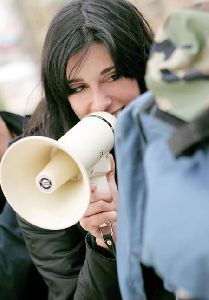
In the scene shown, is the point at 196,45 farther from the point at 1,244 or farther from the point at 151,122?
the point at 1,244

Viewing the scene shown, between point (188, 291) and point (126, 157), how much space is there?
0.87 feet

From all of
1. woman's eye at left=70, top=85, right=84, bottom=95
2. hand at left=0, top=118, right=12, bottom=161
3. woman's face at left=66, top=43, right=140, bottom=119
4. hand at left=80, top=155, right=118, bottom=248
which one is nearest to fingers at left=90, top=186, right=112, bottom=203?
hand at left=80, top=155, right=118, bottom=248

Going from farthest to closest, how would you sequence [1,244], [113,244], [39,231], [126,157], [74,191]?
[1,244] < [39,231] < [113,244] < [74,191] < [126,157]

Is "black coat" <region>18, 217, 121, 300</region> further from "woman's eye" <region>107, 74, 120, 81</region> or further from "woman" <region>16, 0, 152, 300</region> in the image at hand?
"woman's eye" <region>107, 74, 120, 81</region>

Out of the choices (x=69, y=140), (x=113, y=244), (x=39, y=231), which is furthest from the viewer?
(x=39, y=231)

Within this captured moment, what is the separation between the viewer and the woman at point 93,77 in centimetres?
150

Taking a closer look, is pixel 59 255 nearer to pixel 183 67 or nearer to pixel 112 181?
pixel 112 181

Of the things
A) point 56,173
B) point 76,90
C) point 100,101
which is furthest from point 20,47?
point 56,173

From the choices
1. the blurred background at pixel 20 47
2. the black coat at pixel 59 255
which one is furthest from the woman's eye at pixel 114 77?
the blurred background at pixel 20 47

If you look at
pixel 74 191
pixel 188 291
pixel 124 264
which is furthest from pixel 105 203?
pixel 188 291

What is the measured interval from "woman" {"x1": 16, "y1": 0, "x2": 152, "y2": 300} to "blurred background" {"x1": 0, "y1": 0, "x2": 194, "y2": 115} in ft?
5.41

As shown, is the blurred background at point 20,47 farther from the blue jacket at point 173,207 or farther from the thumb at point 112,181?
the blue jacket at point 173,207

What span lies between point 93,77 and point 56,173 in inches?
16.8

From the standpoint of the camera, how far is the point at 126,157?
0.84 meters
